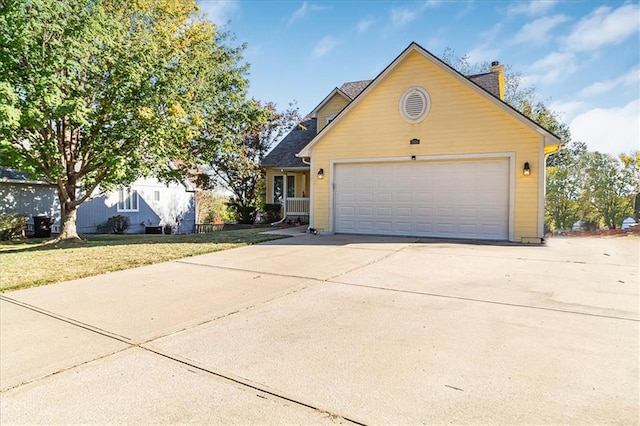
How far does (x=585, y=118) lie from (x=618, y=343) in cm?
2343

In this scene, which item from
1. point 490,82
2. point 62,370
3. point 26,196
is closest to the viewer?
point 62,370

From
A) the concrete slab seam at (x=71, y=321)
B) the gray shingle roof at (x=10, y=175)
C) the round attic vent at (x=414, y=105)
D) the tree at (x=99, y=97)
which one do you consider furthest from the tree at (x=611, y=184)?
the gray shingle roof at (x=10, y=175)

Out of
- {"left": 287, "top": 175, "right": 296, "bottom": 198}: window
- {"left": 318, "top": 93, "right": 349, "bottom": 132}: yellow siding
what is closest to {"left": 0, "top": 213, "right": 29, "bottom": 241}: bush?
{"left": 287, "top": 175, "right": 296, "bottom": 198}: window

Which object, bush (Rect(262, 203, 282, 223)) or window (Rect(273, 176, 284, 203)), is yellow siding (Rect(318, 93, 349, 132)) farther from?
bush (Rect(262, 203, 282, 223))

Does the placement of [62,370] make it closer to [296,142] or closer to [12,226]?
[12,226]

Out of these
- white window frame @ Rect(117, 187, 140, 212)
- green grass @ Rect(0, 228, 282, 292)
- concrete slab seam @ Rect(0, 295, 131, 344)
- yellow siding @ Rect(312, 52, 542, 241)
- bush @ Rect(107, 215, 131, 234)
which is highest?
yellow siding @ Rect(312, 52, 542, 241)

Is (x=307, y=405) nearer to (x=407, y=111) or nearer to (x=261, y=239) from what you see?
(x=261, y=239)

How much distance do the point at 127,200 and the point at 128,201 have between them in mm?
85

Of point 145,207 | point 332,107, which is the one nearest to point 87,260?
point 332,107

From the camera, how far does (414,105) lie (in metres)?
11.2

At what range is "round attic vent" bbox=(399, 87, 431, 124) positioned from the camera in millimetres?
11125

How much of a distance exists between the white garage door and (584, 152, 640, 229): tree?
1474 cm

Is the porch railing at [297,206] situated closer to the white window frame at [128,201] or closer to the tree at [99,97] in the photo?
the tree at [99,97]

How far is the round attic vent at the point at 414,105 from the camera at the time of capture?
11125 mm
